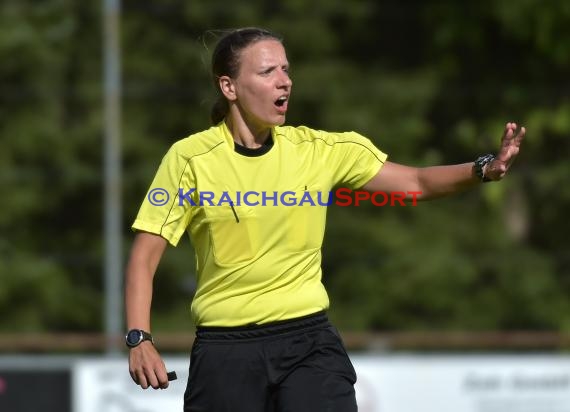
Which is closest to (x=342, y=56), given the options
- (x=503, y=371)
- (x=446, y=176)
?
(x=503, y=371)

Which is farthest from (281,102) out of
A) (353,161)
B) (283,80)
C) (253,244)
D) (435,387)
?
(435,387)

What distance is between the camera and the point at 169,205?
390cm

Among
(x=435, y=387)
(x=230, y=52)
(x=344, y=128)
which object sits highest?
(x=344, y=128)

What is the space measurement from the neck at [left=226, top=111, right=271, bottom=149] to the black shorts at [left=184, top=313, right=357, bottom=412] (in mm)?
580

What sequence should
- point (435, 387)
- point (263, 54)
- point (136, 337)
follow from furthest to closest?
1. point (435, 387)
2. point (263, 54)
3. point (136, 337)

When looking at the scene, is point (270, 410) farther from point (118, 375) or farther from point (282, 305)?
point (118, 375)

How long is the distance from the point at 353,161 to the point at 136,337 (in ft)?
2.99

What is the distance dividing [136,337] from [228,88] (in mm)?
874

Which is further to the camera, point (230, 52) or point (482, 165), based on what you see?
point (230, 52)

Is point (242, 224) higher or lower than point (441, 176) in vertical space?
lower

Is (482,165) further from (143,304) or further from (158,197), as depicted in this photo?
(143,304)

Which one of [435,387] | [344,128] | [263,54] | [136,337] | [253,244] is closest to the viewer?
[136,337]

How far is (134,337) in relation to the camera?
3773 millimetres

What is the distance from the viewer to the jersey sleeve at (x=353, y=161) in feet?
13.4
